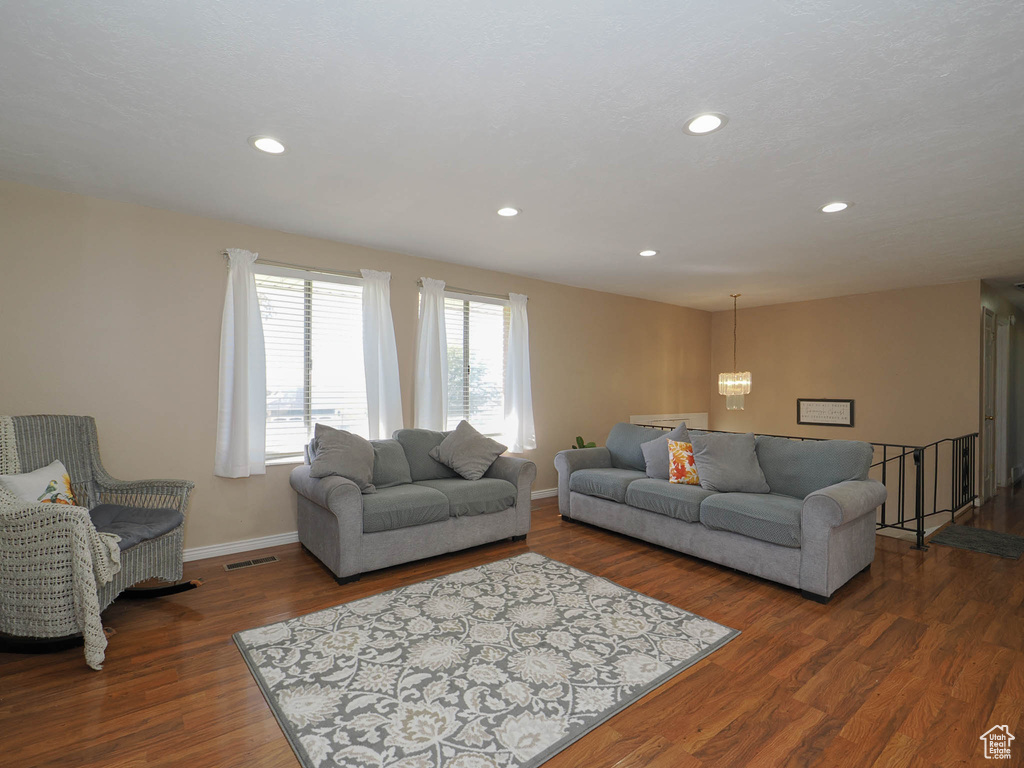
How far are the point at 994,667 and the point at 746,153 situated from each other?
282cm

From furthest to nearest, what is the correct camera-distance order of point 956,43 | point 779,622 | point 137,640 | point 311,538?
point 311,538 → point 779,622 → point 137,640 → point 956,43

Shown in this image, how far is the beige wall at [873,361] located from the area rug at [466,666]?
4928mm

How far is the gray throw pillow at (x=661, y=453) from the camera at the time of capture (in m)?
4.45

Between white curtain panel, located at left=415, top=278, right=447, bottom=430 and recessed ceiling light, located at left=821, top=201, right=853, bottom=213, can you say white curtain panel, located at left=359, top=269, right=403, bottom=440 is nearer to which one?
white curtain panel, located at left=415, top=278, right=447, bottom=430

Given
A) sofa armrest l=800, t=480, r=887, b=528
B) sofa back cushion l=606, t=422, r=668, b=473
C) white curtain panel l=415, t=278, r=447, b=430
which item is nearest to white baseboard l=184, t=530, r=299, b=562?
white curtain panel l=415, t=278, r=447, b=430

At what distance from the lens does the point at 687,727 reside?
1996mm

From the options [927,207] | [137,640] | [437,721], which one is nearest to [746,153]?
[927,207]

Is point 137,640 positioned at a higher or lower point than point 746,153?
lower

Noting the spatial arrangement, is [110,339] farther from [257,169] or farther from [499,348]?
[499,348]

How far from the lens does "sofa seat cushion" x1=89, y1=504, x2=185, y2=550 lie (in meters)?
2.72

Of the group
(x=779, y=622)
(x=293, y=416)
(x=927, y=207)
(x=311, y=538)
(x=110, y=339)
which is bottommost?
(x=779, y=622)

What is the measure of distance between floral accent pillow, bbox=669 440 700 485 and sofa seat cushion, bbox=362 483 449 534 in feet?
6.41

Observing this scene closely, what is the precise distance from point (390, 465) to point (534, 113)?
2811mm

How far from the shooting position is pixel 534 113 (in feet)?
7.55
